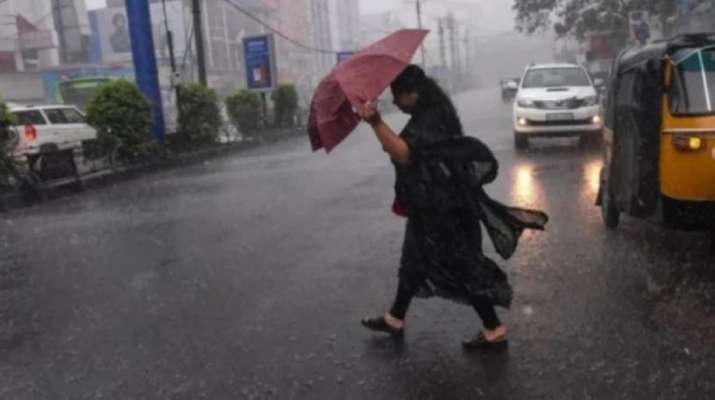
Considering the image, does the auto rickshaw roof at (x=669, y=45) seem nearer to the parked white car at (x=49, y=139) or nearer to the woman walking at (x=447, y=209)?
the woman walking at (x=447, y=209)

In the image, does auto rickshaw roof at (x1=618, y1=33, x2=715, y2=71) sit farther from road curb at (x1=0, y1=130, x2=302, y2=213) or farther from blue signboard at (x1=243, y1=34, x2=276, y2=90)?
blue signboard at (x1=243, y1=34, x2=276, y2=90)

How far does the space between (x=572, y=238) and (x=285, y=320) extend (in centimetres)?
320

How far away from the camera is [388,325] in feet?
15.7

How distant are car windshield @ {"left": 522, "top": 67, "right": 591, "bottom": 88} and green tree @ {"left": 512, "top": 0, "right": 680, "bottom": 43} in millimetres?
14324

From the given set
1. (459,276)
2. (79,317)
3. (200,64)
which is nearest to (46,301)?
(79,317)

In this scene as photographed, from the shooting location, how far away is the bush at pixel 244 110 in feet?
82.5

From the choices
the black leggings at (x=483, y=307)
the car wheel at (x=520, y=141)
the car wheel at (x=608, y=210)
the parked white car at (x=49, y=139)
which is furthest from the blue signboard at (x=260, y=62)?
the black leggings at (x=483, y=307)

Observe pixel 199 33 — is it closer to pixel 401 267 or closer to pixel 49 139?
pixel 49 139

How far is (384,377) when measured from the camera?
418 centimetres

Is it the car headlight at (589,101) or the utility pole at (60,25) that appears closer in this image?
the car headlight at (589,101)

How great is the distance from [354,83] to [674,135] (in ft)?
9.24

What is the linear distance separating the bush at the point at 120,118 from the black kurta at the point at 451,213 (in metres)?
13.4

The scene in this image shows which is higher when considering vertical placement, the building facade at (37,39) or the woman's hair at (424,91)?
the building facade at (37,39)

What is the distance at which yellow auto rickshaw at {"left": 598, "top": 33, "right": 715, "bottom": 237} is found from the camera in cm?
555
